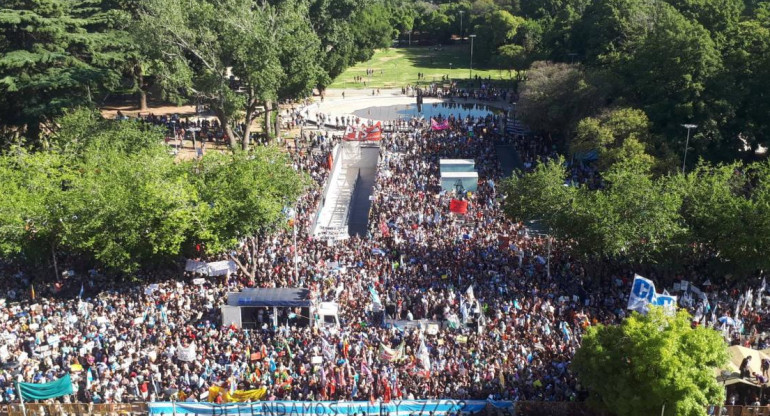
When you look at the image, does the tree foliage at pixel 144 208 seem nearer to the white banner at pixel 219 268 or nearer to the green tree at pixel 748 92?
the white banner at pixel 219 268

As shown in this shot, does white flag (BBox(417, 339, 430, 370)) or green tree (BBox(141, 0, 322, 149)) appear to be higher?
green tree (BBox(141, 0, 322, 149))

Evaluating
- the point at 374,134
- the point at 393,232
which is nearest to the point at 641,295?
the point at 393,232

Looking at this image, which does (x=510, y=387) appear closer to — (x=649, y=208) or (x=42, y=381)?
(x=649, y=208)

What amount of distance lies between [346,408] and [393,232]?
14633 mm

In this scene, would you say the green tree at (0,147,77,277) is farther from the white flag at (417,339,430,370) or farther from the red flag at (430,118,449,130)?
the red flag at (430,118,449,130)

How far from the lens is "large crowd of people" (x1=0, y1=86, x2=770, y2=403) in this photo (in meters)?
23.9

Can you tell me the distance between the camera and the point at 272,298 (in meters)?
28.2

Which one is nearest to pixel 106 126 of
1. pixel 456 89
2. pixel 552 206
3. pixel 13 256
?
pixel 13 256

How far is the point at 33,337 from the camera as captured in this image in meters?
27.3

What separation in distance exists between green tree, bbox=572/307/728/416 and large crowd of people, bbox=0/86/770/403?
7.30 feet

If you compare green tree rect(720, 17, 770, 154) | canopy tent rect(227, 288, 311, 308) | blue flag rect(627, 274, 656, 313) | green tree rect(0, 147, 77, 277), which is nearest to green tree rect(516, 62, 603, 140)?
green tree rect(720, 17, 770, 154)

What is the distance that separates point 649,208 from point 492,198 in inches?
498

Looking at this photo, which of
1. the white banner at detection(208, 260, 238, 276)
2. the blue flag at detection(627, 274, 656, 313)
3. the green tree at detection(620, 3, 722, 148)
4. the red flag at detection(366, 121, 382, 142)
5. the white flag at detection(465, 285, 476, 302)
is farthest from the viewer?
the red flag at detection(366, 121, 382, 142)

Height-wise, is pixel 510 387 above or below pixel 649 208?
below
